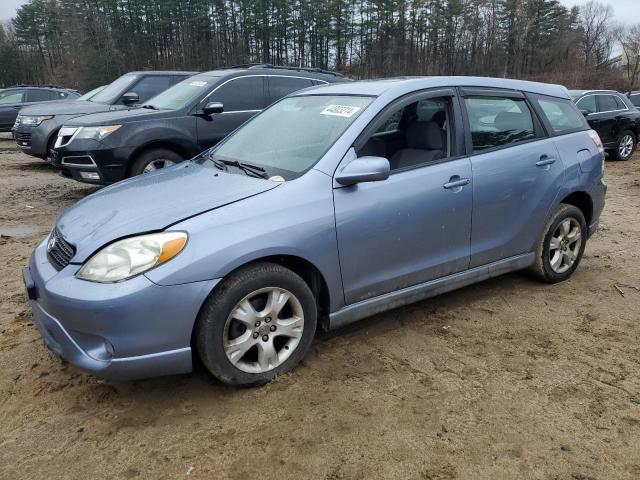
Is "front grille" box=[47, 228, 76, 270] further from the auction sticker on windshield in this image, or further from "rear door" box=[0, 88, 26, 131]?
"rear door" box=[0, 88, 26, 131]

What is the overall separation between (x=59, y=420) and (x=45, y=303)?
61cm

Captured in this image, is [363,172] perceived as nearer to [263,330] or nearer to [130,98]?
[263,330]

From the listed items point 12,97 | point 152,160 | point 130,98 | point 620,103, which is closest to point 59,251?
point 152,160

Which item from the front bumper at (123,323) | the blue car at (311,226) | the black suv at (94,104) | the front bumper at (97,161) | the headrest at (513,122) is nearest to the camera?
the front bumper at (123,323)

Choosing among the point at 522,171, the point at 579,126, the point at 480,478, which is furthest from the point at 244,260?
the point at 579,126

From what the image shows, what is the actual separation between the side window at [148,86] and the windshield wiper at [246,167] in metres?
6.70

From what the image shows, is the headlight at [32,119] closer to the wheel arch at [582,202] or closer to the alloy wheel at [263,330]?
the alloy wheel at [263,330]

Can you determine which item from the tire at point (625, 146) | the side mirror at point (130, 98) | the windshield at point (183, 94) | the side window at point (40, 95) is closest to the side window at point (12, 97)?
the side window at point (40, 95)

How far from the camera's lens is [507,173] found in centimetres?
392

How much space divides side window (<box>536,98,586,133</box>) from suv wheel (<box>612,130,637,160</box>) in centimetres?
967

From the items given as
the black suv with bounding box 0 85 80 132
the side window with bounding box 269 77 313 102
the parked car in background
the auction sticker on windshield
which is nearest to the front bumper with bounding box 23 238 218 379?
the auction sticker on windshield

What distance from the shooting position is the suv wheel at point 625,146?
13.0 meters

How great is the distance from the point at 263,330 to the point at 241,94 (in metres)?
5.33

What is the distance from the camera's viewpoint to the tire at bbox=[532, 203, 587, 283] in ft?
14.4
